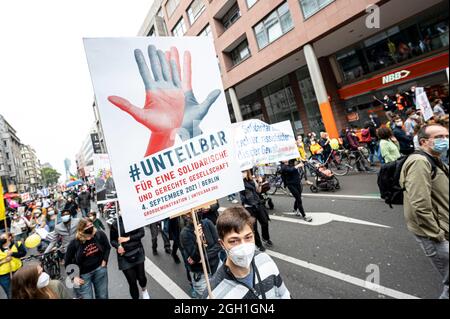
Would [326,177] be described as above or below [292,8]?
below

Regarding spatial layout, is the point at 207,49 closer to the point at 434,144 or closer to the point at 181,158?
the point at 181,158

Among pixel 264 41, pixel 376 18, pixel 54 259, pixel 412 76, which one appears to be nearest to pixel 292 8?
pixel 264 41

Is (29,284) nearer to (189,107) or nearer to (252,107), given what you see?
(189,107)

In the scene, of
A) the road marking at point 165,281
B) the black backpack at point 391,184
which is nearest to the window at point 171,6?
the road marking at point 165,281

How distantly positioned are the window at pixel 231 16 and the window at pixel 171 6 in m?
7.11

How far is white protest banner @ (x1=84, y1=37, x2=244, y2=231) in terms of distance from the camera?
203 cm

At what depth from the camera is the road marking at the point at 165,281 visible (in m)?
4.11

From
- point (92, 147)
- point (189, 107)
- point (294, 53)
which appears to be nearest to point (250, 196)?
point (189, 107)

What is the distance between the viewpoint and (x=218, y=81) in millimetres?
2613

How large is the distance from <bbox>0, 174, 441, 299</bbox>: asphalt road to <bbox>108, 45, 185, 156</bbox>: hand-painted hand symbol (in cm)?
294

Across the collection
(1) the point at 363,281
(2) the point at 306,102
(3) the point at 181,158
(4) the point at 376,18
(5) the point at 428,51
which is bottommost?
(1) the point at 363,281

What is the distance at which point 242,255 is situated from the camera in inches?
70.3

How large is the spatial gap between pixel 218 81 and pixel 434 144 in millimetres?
2006

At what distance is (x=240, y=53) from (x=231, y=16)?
10.4 feet
